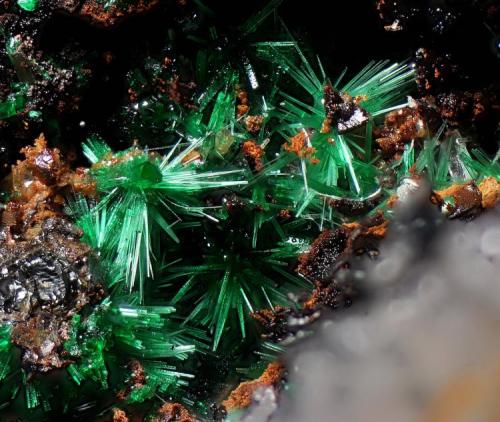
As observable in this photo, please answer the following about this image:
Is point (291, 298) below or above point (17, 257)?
below

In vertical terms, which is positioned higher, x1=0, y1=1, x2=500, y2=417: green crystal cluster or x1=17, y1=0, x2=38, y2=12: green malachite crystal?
x1=17, y1=0, x2=38, y2=12: green malachite crystal

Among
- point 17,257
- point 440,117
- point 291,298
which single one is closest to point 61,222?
point 17,257

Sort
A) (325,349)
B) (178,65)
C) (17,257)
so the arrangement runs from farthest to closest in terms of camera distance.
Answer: (178,65) < (17,257) < (325,349)

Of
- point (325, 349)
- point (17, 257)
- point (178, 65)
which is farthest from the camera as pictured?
point (178, 65)

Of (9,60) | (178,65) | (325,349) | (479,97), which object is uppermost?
(9,60)

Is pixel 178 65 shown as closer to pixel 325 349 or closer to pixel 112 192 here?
pixel 112 192

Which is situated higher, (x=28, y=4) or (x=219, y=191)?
(x=28, y=4)

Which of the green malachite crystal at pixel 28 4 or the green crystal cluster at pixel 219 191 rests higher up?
the green malachite crystal at pixel 28 4

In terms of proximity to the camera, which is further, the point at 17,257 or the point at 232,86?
the point at 232,86
